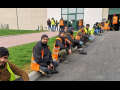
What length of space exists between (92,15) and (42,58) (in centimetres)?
1726

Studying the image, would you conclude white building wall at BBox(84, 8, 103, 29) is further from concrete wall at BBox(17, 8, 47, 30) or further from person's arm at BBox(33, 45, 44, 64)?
person's arm at BBox(33, 45, 44, 64)

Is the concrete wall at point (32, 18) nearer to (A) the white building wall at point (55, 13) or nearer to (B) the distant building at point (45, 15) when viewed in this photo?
(B) the distant building at point (45, 15)

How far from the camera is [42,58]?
12.5ft

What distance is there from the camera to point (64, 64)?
5.06m

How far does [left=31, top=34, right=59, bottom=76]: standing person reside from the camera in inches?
147

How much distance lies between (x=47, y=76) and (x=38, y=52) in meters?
0.84

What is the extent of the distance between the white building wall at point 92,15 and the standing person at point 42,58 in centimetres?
1691

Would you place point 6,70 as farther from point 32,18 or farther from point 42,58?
point 32,18

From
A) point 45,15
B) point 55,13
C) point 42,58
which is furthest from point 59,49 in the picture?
point 45,15

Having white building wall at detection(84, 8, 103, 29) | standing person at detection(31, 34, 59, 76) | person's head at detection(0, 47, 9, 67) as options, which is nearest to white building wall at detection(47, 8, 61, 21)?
→ white building wall at detection(84, 8, 103, 29)

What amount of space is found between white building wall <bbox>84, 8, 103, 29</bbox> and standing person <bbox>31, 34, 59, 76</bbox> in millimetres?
16914

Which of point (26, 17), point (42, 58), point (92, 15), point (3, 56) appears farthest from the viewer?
point (26, 17)

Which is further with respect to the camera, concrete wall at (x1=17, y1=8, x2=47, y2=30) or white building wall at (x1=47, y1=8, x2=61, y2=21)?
concrete wall at (x1=17, y1=8, x2=47, y2=30)

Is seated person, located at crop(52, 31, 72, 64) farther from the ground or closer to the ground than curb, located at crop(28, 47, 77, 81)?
farther from the ground
